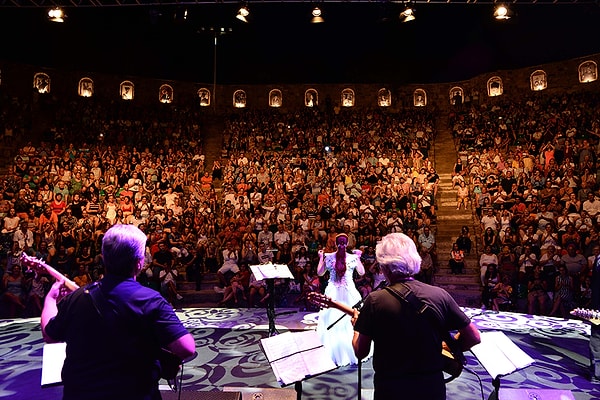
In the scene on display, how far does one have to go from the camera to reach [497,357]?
3.27 meters

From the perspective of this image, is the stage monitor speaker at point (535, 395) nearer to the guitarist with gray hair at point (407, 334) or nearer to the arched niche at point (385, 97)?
the guitarist with gray hair at point (407, 334)

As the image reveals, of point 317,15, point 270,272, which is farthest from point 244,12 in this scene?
point 270,272

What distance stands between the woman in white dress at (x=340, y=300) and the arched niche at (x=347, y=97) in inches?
646

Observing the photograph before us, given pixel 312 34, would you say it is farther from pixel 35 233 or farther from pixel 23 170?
pixel 35 233

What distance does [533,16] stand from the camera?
20031 millimetres

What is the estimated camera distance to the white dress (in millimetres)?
5484

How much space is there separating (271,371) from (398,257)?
3.62 meters

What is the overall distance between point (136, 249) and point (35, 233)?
11.1m

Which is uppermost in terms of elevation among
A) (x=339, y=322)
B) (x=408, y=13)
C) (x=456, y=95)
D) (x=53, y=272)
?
(x=456, y=95)

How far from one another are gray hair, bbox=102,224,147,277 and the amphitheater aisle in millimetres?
9606

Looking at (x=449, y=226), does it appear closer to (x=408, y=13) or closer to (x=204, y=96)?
(x=408, y=13)

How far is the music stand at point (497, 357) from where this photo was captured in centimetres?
316

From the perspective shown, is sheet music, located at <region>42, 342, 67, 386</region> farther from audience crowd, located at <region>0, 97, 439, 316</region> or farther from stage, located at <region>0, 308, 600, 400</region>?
audience crowd, located at <region>0, 97, 439, 316</region>

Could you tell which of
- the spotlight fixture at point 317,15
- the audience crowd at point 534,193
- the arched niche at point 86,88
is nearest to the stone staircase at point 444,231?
the audience crowd at point 534,193
